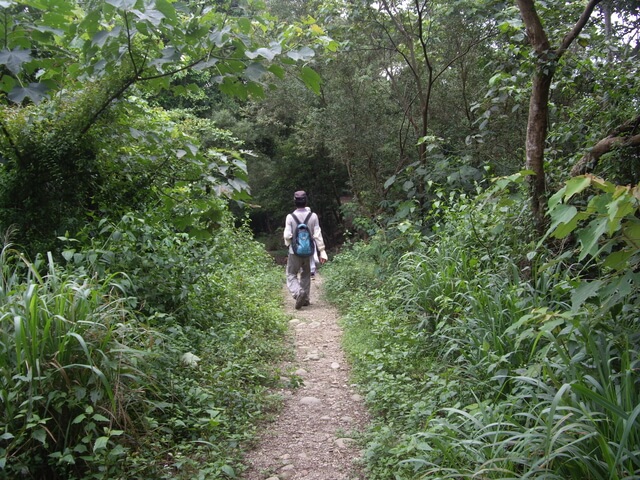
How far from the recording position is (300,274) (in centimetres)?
750

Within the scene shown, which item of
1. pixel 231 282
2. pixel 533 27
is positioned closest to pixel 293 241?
pixel 231 282

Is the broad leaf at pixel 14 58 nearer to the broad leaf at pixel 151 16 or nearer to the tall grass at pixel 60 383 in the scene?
the broad leaf at pixel 151 16

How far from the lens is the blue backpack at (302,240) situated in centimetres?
720

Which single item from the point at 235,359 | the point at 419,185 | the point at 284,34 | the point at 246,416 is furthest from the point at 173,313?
the point at 419,185

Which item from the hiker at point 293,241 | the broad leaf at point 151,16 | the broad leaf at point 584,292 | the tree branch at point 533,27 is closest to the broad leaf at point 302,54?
the broad leaf at point 151,16

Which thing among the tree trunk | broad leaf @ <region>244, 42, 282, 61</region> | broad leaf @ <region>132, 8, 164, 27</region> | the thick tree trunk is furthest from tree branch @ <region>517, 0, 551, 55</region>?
broad leaf @ <region>132, 8, 164, 27</region>

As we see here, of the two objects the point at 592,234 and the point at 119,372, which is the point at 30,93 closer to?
the point at 119,372

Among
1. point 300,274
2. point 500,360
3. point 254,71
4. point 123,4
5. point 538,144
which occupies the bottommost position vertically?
point 500,360

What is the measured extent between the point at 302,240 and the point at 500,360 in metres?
4.52

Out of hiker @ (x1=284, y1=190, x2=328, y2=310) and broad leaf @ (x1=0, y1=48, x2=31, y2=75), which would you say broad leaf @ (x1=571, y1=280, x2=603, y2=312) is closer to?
broad leaf @ (x1=0, y1=48, x2=31, y2=75)

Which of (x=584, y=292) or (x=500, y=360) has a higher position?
(x=584, y=292)

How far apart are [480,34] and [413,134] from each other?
2.56 metres

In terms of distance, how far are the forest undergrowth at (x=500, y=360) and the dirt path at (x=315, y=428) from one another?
177 millimetres

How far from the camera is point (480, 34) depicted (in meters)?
8.70
